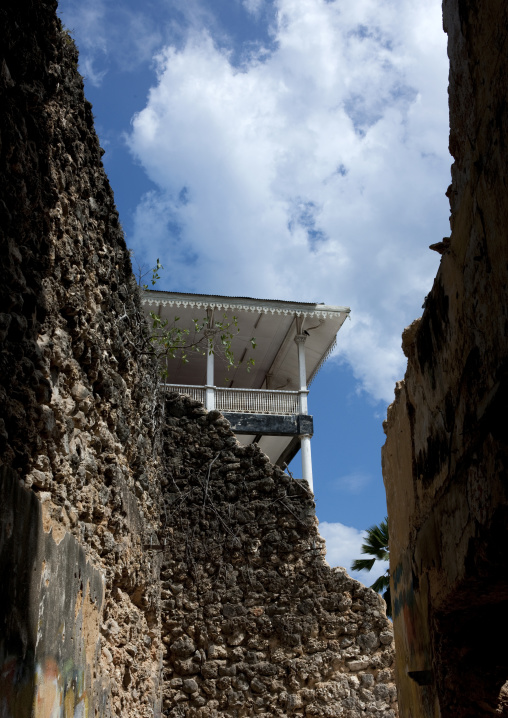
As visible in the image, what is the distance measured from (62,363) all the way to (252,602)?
5.28 meters

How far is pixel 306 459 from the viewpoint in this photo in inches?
547

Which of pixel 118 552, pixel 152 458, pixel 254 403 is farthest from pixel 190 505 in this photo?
pixel 254 403

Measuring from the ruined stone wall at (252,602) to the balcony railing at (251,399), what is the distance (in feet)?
16.4

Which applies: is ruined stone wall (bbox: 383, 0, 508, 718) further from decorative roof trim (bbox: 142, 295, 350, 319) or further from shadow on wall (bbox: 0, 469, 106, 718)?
decorative roof trim (bbox: 142, 295, 350, 319)

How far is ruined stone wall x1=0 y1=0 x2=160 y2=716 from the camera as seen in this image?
3.31m

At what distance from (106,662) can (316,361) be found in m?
12.0

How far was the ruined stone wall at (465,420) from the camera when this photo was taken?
2.88 meters

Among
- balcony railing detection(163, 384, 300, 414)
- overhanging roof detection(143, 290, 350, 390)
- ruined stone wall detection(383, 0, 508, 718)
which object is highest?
overhanging roof detection(143, 290, 350, 390)

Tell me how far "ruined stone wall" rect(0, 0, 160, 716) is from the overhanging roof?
8.19 m

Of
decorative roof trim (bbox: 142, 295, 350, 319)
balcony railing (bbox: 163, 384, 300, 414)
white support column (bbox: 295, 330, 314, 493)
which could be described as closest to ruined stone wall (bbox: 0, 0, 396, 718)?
white support column (bbox: 295, 330, 314, 493)

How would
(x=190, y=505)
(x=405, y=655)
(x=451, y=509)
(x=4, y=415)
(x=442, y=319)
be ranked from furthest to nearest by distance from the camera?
(x=190, y=505) → (x=405, y=655) → (x=442, y=319) → (x=451, y=509) → (x=4, y=415)

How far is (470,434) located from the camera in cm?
325

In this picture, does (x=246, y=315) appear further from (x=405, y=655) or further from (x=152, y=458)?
(x=405, y=655)

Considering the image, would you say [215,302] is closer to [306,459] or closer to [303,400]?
[303,400]
